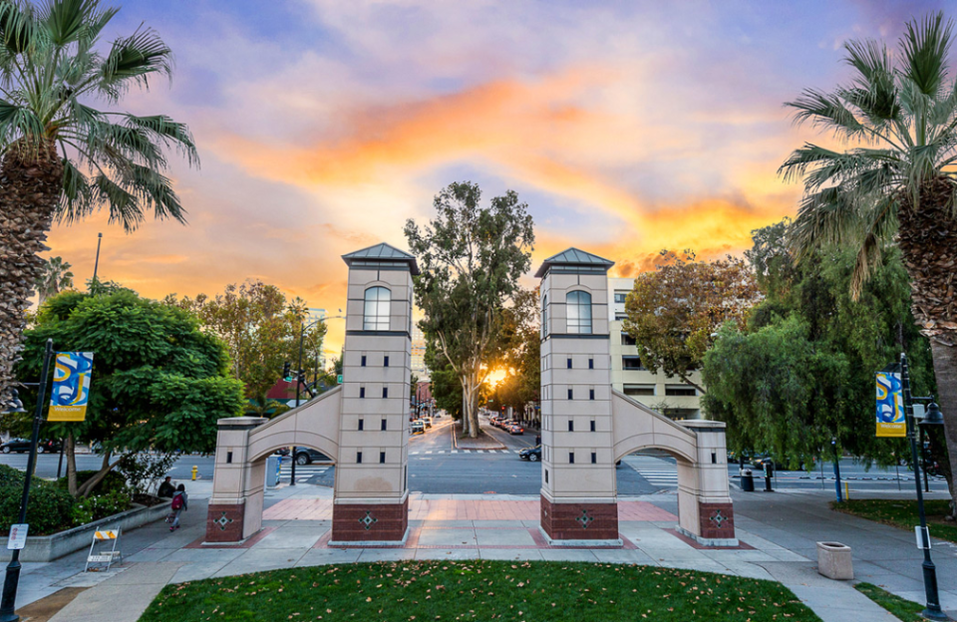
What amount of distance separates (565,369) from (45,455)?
129ft

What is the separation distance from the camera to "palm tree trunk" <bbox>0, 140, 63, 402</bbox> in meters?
11.4

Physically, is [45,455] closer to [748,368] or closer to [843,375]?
[748,368]

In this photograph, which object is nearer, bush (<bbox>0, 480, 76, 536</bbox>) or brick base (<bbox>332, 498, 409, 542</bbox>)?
bush (<bbox>0, 480, 76, 536</bbox>)

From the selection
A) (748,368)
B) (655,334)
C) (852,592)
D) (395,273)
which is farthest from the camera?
(655,334)

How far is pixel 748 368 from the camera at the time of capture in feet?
68.0

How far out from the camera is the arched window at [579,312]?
16.6 m

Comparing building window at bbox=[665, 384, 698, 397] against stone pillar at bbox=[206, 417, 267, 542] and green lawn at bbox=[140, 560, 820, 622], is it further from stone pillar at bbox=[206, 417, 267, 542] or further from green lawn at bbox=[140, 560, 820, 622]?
stone pillar at bbox=[206, 417, 267, 542]

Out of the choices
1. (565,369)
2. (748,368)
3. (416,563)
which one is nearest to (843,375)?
(748,368)

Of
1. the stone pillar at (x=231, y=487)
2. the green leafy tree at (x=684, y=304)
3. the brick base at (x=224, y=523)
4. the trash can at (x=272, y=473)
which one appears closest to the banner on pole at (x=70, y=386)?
the stone pillar at (x=231, y=487)

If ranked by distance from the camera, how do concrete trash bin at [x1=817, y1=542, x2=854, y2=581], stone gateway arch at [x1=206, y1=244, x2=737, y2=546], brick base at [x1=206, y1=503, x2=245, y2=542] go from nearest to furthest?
1. concrete trash bin at [x1=817, y1=542, x2=854, y2=581]
2. brick base at [x1=206, y1=503, x2=245, y2=542]
3. stone gateway arch at [x1=206, y1=244, x2=737, y2=546]

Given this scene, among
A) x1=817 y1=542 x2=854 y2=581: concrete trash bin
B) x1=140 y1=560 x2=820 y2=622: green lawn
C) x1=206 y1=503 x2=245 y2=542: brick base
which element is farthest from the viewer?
x1=206 y1=503 x2=245 y2=542: brick base

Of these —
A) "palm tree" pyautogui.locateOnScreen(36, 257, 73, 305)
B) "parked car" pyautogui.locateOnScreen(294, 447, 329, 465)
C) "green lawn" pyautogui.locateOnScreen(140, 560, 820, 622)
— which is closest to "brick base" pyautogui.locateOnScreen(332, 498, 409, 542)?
"green lawn" pyautogui.locateOnScreen(140, 560, 820, 622)

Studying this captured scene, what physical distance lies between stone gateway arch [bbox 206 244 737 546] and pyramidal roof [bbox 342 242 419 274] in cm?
4

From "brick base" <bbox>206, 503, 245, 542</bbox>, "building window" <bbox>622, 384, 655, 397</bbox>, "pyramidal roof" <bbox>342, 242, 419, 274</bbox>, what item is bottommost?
"brick base" <bbox>206, 503, 245, 542</bbox>
